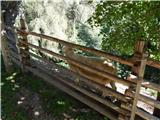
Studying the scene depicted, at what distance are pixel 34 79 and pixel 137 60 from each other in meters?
4.24

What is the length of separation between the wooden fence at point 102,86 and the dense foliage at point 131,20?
6.96ft

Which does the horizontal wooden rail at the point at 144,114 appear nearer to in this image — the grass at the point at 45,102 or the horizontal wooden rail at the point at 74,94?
the horizontal wooden rail at the point at 74,94

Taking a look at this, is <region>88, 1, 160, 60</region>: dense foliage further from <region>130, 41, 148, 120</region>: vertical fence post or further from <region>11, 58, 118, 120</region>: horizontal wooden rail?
<region>11, 58, 118, 120</region>: horizontal wooden rail

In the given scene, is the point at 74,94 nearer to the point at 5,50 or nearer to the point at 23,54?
the point at 23,54

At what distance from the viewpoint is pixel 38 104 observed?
762 centimetres

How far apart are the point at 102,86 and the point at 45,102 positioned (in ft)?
5.23

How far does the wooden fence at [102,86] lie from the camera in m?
5.73

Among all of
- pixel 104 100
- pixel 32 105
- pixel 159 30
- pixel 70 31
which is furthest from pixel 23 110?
pixel 70 31

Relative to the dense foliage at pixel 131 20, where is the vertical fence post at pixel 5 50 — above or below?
below

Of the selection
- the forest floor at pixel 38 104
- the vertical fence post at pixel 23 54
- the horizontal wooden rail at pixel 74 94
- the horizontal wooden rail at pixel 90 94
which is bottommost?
the forest floor at pixel 38 104

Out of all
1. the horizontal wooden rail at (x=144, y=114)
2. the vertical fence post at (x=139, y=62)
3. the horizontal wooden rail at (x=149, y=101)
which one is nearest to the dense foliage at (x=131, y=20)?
the vertical fence post at (x=139, y=62)

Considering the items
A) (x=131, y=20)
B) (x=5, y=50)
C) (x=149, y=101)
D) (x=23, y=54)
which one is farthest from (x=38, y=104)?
(x=131, y=20)

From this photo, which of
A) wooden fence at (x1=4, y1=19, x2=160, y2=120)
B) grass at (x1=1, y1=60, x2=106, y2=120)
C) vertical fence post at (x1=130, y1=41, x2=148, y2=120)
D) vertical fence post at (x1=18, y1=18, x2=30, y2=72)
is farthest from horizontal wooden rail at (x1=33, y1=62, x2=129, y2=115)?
vertical fence post at (x1=18, y1=18, x2=30, y2=72)

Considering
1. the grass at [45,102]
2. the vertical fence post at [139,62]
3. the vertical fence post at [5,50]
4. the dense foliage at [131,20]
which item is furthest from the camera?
the vertical fence post at [5,50]
